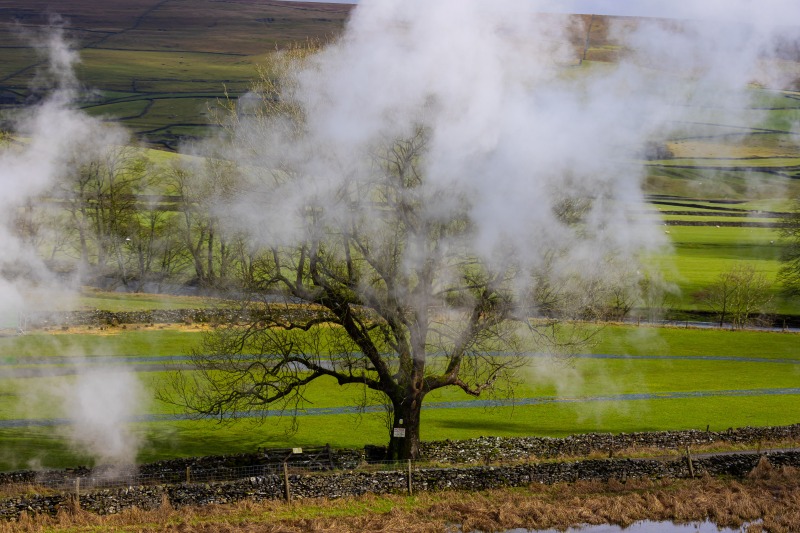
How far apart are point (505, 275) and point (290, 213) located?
24.0 feet

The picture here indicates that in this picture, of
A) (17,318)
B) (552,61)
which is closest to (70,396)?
(17,318)

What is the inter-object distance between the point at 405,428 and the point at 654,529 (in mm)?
8229

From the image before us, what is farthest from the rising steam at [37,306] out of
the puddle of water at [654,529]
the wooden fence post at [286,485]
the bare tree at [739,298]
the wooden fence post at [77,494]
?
the bare tree at [739,298]

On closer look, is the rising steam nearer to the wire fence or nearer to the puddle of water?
the wire fence

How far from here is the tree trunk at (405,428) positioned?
94.4ft

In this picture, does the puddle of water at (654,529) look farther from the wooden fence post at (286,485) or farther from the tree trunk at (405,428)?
the wooden fence post at (286,485)

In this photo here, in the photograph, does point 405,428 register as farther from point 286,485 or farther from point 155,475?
point 155,475

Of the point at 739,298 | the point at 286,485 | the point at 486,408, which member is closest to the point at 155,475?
the point at 286,485

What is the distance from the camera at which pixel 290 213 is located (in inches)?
1145

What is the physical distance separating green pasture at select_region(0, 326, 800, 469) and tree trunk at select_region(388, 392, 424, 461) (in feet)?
10.4

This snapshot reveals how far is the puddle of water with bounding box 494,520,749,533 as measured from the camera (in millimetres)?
25047

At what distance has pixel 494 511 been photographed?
84.4 feet

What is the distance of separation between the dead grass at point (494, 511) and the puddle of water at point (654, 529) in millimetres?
256

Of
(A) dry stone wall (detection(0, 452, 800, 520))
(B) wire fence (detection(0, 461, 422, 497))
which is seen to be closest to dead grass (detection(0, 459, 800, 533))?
(A) dry stone wall (detection(0, 452, 800, 520))
